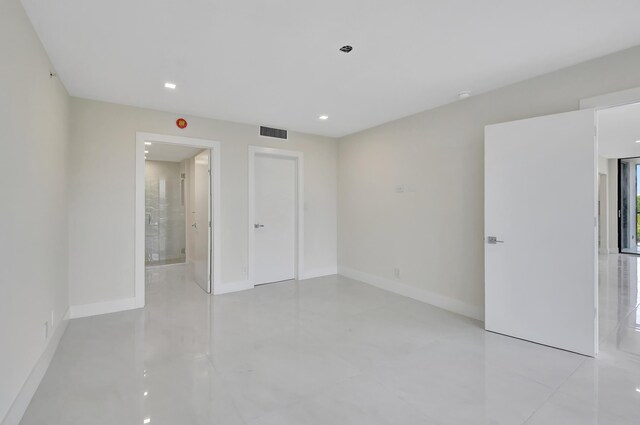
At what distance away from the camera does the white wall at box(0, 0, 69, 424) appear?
1.70 metres

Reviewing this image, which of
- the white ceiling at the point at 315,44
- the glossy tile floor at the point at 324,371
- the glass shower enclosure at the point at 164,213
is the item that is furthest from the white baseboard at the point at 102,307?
the glass shower enclosure at the point at 164,213

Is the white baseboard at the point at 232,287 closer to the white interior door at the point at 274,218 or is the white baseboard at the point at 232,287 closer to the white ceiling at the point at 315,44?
the white interior door at the point at 274,218

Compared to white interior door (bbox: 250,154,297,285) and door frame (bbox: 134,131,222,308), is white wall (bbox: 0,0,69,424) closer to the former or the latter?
door frame (bbox: 134,131,222,308)

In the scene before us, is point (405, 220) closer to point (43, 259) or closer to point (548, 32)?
point (548, 32)

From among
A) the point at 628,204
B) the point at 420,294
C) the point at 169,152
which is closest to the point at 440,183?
the point at 420,294

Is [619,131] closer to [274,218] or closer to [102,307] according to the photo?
[274,218]

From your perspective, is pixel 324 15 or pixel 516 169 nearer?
pixel 324 15

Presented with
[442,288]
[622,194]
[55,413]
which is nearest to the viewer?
[55,413]

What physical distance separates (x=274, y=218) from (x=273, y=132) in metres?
1.44

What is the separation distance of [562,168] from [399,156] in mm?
2087

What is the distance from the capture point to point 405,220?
4.44m

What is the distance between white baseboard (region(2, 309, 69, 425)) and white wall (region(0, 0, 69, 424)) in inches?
0.6

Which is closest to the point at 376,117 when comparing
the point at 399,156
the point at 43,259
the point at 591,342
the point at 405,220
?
the point at 399,156

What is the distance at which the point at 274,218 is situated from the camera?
519 centimetres
